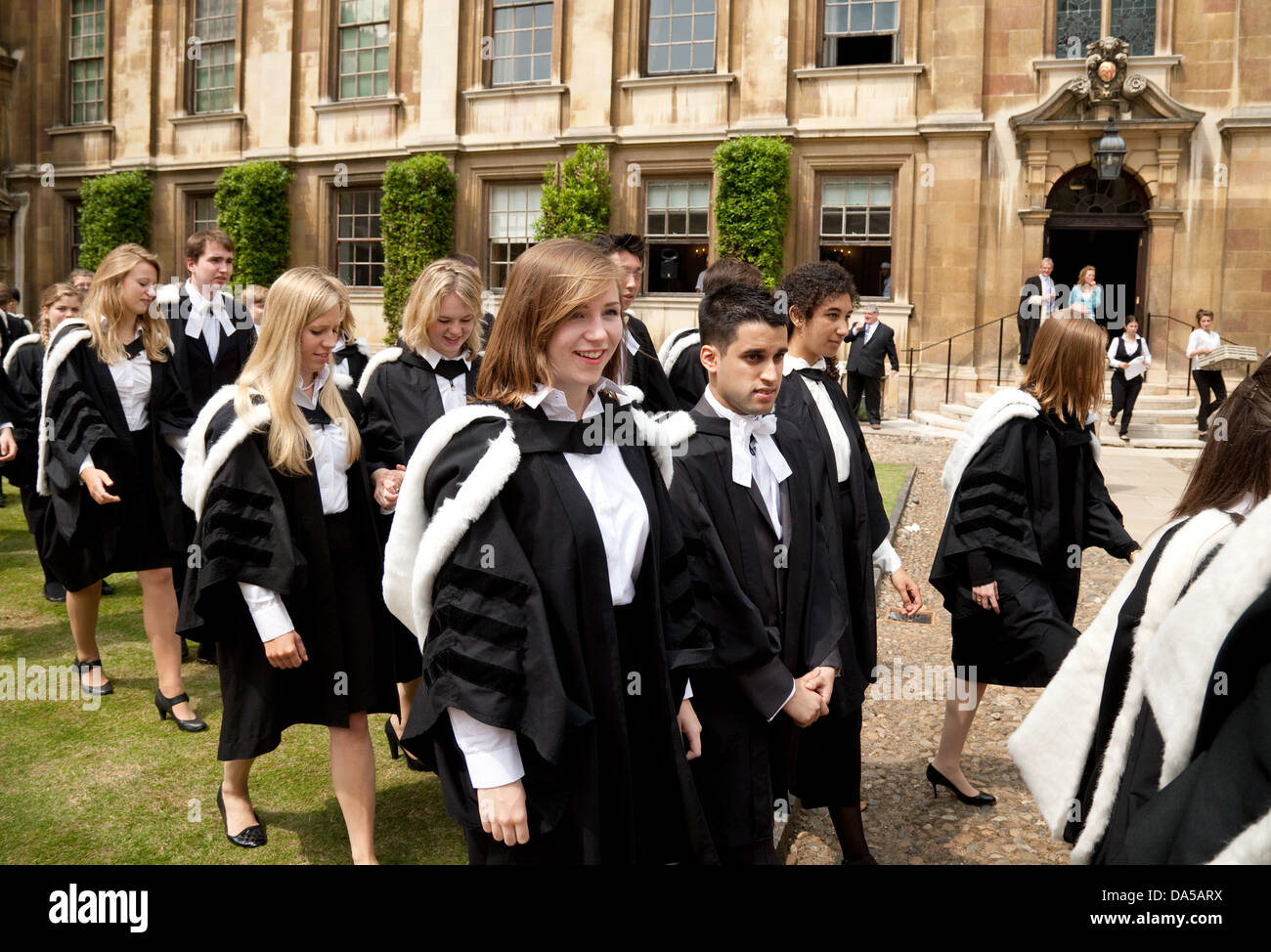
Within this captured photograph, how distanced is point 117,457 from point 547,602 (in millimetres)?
3966

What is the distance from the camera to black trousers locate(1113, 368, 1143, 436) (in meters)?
15.5

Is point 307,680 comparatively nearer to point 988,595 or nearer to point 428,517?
point 428,517

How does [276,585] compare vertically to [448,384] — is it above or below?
below

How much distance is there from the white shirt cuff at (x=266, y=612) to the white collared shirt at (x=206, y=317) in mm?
3073

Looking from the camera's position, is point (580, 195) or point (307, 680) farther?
point (580, 195)

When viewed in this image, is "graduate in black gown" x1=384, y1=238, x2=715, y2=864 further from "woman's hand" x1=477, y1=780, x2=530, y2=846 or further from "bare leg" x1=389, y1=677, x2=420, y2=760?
"bare leg" x1=389, y1=677, x2=420, y2=760

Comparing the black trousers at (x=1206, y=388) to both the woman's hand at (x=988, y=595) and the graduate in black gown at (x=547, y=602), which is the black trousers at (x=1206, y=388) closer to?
the woman's hand at (x=988, y=595)

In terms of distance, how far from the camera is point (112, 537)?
532 centimetres

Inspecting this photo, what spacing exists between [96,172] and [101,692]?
23.4 m

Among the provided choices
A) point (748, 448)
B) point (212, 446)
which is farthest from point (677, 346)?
point (212, 446)

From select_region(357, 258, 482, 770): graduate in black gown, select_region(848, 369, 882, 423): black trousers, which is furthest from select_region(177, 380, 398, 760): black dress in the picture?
select_region(848, 369, 882, 423): black trousers

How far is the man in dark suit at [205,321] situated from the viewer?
598 cm

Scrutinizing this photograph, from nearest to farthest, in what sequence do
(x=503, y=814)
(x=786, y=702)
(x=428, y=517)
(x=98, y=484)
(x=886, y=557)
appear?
(x=503, y=814), (x=428, y=517), (x=786, y=702), (x=886, y=557), (x=98, y=484)

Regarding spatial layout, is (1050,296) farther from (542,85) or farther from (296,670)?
(296,670)
